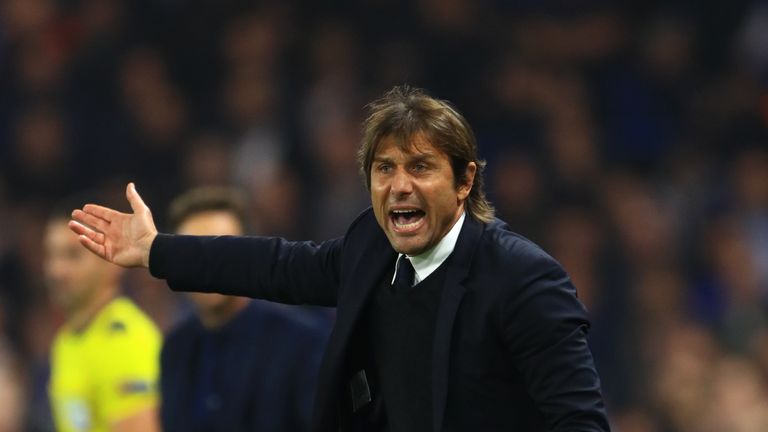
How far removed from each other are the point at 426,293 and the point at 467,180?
0.25 metres

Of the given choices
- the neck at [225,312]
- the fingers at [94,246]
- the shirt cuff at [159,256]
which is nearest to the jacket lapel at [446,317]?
the shirt cuff at [159,256]

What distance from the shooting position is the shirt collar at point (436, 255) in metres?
3.41

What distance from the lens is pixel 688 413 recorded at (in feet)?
22.3

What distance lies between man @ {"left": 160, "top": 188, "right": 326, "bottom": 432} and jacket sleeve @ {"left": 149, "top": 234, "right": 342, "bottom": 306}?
1.04m

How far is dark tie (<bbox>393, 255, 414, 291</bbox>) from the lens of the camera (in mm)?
3436

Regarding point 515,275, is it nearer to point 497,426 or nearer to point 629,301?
point 497,426

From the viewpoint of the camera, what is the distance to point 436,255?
135 inches

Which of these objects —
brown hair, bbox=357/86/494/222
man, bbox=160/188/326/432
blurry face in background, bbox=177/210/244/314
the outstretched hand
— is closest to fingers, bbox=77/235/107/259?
the outstretched hand

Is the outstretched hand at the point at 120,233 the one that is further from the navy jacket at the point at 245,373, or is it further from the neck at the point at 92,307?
the neck at the point at 92,307

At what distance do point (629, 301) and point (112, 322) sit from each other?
3.19 metres

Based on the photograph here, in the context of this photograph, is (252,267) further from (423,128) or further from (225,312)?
(225,312)

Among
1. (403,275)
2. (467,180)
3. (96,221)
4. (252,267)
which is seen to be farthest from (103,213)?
(467,180)

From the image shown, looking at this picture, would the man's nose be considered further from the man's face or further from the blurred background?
the blurred background

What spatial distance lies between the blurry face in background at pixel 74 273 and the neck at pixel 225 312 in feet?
2.03
